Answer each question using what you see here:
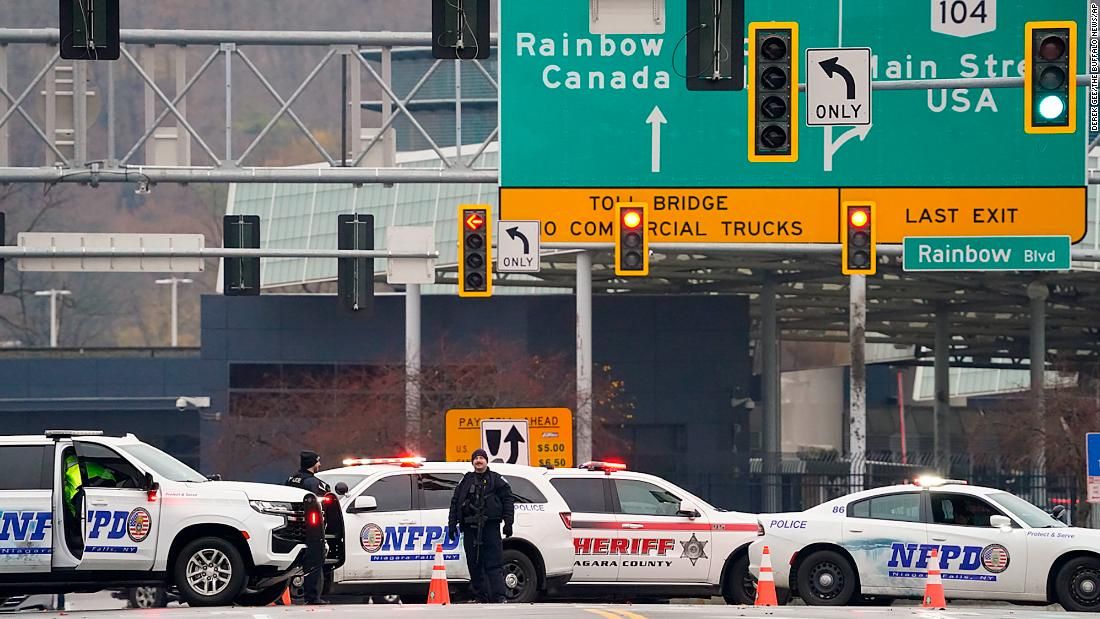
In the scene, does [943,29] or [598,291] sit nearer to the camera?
[943,29]

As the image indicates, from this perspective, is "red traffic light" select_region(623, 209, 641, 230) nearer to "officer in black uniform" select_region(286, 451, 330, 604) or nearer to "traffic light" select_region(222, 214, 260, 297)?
"traffic light" select_region(222, 214, 260, 297)

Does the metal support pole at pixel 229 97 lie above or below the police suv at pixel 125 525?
above

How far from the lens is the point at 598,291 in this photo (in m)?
69.4

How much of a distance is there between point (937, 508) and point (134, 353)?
6699 centimetres

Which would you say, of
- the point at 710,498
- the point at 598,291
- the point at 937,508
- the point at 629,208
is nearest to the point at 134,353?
the point at 598,291

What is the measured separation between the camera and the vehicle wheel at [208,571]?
19109 mm

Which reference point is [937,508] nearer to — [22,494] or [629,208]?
[629,208]

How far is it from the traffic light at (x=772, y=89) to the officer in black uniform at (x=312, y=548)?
5846 millimetres

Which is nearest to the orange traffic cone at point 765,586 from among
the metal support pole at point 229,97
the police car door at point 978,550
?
the police car door at point 978,550

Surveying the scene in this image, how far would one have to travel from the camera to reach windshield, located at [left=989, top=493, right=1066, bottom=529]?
77.8 ft

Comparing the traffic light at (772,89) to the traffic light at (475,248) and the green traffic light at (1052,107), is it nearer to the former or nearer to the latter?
the green traffic light at (1052,107)

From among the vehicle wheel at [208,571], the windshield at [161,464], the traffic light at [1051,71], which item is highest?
the traffic light at [1051,71]

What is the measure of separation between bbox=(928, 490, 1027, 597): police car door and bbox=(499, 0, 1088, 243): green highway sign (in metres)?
6.00

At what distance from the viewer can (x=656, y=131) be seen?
2844 cm
